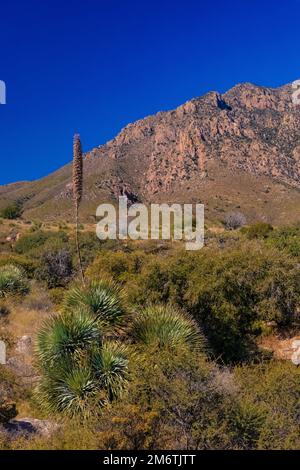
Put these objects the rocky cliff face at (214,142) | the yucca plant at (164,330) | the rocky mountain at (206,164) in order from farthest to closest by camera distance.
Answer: the rocky cliff face at (214,142) < the rocky mountain at (206,164) < the yucca plant at (164,330)

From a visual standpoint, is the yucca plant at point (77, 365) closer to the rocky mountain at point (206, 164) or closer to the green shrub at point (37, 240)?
the green shrub at point (37, 240)

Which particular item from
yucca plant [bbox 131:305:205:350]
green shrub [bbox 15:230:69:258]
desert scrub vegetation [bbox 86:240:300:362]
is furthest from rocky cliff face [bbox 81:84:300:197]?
yucca plant [bbox 131:305:205:350]

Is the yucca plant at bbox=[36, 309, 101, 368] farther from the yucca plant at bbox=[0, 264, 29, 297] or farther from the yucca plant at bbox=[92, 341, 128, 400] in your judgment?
the yucca plant at bbox=[0, 264, 29, 297]

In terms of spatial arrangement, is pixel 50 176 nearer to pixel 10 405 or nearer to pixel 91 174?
pixel 91 174

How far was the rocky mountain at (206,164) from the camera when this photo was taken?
76.2 metres

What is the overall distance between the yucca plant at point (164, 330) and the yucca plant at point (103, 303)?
1.78 feet

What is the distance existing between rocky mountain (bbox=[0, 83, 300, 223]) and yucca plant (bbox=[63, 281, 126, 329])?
174 ft

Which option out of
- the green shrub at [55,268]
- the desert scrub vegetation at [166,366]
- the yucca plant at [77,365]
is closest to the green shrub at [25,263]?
the green shrub at [55,268]

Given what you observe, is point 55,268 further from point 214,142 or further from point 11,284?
point 214,142

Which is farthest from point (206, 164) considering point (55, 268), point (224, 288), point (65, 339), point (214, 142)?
point (65, 339)

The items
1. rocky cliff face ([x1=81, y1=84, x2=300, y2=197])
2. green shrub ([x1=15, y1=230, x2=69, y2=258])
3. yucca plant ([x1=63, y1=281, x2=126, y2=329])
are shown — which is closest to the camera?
yucca plant ([x1=63, y1=281, x2=126, y2=329])

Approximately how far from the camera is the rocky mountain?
250ft

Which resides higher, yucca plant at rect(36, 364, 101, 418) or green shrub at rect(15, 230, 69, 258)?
green shrub at rect(15, 230, 69, 258)

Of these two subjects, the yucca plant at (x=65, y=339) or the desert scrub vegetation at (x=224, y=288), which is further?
the desert scrub vegetation at (x=224, y=288)
